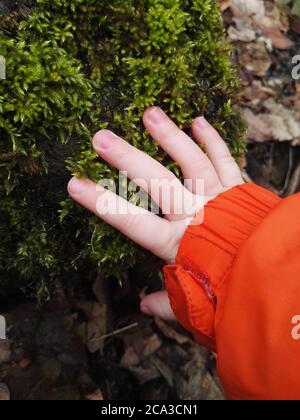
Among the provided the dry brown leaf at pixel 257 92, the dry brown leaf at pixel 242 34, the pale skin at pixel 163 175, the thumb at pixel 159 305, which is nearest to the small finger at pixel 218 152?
the pale skin at pixel 163 175

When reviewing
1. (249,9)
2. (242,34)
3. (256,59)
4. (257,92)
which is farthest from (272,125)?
(249,9)

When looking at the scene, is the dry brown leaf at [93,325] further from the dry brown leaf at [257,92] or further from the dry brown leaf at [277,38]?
the dry brown leaf at [277,38]

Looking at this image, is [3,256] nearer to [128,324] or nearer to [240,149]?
[128,324]

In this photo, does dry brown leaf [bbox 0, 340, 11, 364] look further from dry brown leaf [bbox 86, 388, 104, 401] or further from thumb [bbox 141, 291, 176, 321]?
thumb [bbox 141, 291, 176, 321]

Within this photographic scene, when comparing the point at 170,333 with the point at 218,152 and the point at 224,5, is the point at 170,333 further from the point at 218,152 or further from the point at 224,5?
the point at 224,5

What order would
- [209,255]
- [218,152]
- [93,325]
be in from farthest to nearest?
[93,325], [218,152], [209,255]
